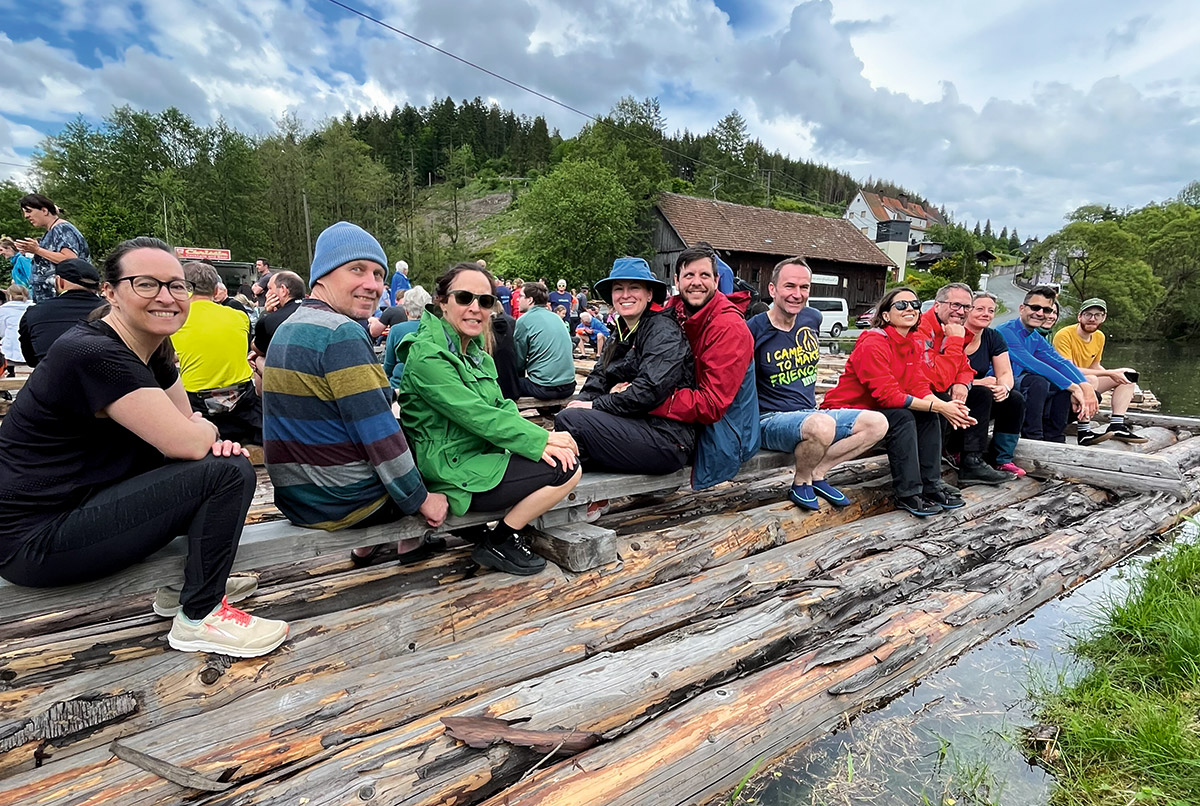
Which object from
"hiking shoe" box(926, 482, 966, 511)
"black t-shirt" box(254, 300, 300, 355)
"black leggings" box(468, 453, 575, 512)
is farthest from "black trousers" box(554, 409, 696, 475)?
"black t-shirt" box(254, 300, 300, 355)

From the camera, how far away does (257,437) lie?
5.29 metres

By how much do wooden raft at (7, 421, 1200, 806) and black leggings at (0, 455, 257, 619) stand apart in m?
0.24

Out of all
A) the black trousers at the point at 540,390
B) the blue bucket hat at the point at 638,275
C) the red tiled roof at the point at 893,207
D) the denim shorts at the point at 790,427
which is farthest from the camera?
the red tiled roof at the point at 893,207

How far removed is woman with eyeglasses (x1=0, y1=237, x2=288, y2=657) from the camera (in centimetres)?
199

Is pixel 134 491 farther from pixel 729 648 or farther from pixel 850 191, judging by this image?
pixel 850 191

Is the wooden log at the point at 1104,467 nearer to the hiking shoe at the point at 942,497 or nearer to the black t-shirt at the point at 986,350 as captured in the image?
the black t-shirt at the point at 986,350

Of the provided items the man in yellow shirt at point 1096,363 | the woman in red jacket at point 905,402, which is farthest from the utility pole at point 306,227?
the woman in red jacket at point 905,402

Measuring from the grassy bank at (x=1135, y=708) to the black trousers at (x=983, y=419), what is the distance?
200cm

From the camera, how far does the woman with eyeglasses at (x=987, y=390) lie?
5695mm

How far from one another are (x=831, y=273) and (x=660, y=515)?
39.0m

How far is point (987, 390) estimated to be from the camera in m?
5.70

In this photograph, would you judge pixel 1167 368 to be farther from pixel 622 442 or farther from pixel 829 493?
pixel 622 442

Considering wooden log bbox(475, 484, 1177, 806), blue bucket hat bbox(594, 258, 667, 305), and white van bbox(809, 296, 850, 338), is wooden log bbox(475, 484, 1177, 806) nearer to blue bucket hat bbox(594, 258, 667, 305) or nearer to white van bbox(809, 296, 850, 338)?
blue bucket hat bbox(594, 258, 667, 305)

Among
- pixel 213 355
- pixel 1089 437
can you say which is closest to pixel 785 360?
pixel 213 355
